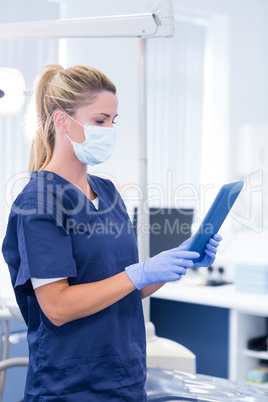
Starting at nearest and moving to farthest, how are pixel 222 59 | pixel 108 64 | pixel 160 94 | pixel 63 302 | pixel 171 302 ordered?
pixel 63 302
pixel 171 302
pixel 108 64
pixel 160 94
pixel 222 59

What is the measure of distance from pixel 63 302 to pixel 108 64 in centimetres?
325

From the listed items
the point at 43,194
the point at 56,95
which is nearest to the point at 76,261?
the point at 43,194

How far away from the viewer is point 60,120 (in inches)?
47.9

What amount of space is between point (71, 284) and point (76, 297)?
86 millimetres

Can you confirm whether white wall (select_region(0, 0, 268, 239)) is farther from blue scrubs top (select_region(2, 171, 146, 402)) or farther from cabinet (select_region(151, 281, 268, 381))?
blue scrubs top (select_region(2, 171, 146, 402))

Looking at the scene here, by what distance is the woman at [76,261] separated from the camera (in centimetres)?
106

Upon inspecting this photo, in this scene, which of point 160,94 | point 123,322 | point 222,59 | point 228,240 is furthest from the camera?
point 222,59

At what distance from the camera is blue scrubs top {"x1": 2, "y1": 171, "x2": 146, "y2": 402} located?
3.51ft

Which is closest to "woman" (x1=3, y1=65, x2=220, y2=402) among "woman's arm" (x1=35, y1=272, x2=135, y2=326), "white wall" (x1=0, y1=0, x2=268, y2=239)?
"woman's arm" (x1=35, y1=272, x2=135, y2=326)

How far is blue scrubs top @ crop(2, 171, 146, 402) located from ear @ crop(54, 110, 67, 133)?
0.12 metres

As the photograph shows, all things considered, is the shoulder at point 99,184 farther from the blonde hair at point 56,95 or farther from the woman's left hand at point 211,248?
the woman's left hand at point 211,248

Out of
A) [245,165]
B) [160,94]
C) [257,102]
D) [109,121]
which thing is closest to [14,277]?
[109,121]

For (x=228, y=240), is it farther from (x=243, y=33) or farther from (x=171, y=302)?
(x=243, y=33)

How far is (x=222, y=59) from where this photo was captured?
480 cm
